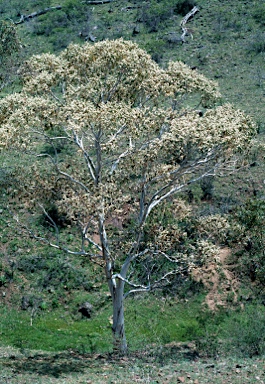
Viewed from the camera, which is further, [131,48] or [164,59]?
[164,59]

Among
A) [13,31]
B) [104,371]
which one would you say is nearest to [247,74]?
[13,31]

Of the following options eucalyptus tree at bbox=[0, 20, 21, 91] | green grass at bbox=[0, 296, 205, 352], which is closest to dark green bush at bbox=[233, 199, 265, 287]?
green grass at bbox=[0, 296, 205, 352]

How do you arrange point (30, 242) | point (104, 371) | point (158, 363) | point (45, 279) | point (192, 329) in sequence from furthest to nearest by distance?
1. point (30, 242)
2. point (45, 279)
3. point (192, 329)
4. point (158, 363)
5. point (104, 371)

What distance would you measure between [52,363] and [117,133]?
7.01 meters

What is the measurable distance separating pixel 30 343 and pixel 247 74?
3208 cm

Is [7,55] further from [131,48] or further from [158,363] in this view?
[158,363]

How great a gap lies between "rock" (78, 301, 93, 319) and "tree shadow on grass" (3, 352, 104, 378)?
4.88 metres

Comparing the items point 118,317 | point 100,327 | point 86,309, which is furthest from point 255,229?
point 86,309

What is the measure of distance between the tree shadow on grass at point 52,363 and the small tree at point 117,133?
4.46ft

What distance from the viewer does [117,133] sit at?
1608 centimetres

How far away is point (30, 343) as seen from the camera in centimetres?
1884

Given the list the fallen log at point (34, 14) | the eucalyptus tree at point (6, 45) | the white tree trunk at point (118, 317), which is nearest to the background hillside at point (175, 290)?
the eucalyptus tree at point (6, 45)

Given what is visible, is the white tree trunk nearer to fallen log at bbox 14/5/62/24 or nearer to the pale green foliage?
the pale green foliage

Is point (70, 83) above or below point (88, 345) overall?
above
